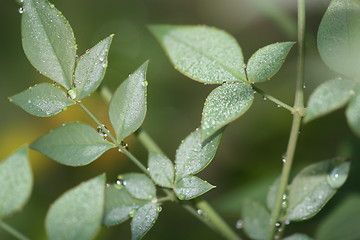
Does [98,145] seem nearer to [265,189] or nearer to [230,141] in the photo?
[265,189]

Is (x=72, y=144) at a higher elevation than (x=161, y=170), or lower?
higher

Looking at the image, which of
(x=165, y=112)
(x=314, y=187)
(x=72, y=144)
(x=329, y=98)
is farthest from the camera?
(x=165, y=112)

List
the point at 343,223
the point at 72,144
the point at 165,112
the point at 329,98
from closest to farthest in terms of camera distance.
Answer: the point at 329,98 < the point at 72,144 < the point at 343,223 < the point at 165,112

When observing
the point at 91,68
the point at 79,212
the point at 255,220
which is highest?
the point at 91,68

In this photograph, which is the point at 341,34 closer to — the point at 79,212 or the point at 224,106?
the point at 224,106

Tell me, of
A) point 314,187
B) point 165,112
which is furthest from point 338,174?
point 165,112

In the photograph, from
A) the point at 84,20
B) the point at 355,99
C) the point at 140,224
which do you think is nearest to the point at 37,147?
the point at 140,224

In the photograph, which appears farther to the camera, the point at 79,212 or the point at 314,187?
the point at 314,187

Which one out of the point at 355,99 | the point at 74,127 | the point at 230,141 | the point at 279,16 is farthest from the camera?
the point at 230,141
